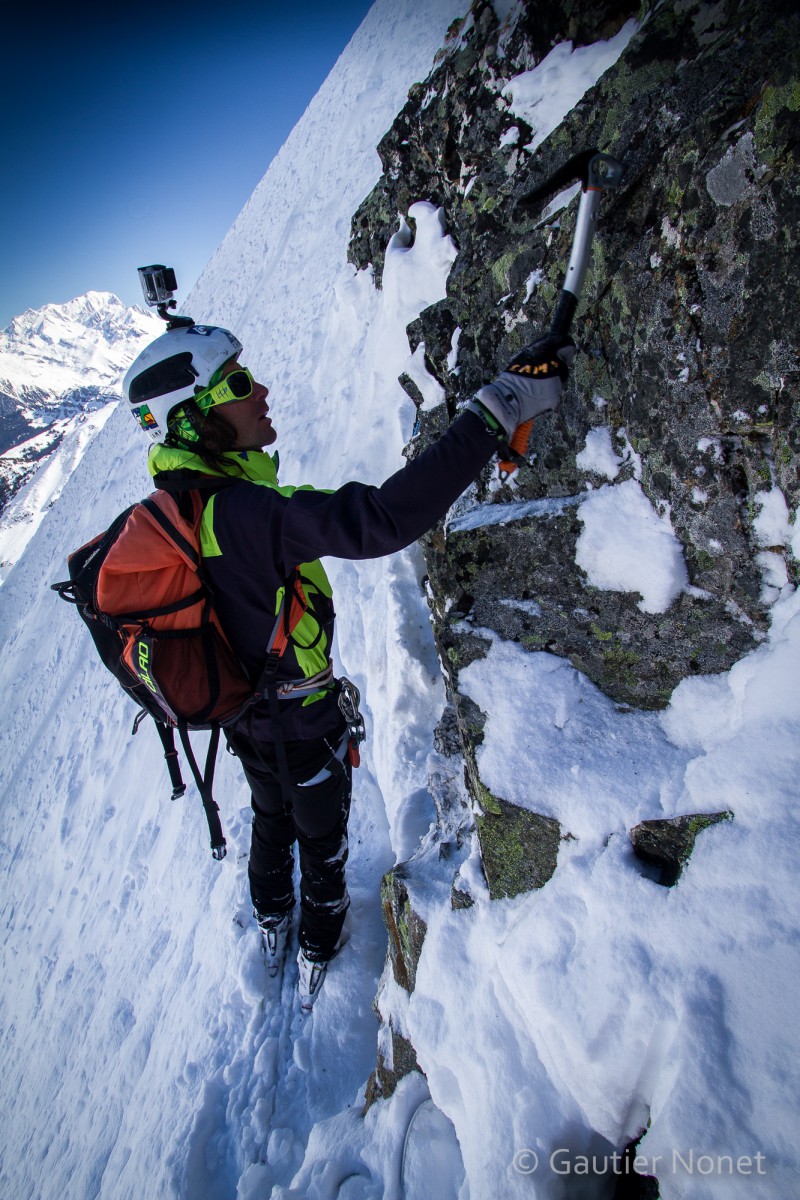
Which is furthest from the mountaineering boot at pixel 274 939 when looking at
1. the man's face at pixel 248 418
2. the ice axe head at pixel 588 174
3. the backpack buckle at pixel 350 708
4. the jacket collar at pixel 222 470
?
the ice axe head at pixel 588 174

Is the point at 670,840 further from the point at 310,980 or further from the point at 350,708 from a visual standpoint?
the point at 310,980

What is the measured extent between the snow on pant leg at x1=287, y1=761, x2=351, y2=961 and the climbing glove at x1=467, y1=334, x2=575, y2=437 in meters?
2.31

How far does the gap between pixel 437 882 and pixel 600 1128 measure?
1.32 m

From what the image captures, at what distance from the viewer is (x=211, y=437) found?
8.91ft

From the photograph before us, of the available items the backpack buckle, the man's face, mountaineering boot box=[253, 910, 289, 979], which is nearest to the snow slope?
mountaineering boot box=[253, 910, 289, 979]

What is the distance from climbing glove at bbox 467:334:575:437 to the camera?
1.89 m

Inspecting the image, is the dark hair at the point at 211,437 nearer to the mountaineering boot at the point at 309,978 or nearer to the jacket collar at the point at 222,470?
the jacket collar at the point at 222,470

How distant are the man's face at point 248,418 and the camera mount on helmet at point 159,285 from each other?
1.00 meters

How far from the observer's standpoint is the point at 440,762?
3.73m

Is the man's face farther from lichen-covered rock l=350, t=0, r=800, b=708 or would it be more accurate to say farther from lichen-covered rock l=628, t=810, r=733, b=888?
lichen-covered rock l=628, t=810, r=733, b=888

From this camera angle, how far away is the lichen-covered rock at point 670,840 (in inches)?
72.1

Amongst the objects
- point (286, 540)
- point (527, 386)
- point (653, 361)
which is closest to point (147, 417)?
point (286, 540)

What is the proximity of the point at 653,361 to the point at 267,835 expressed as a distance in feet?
11.3

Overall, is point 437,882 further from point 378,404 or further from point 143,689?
point 378,404
